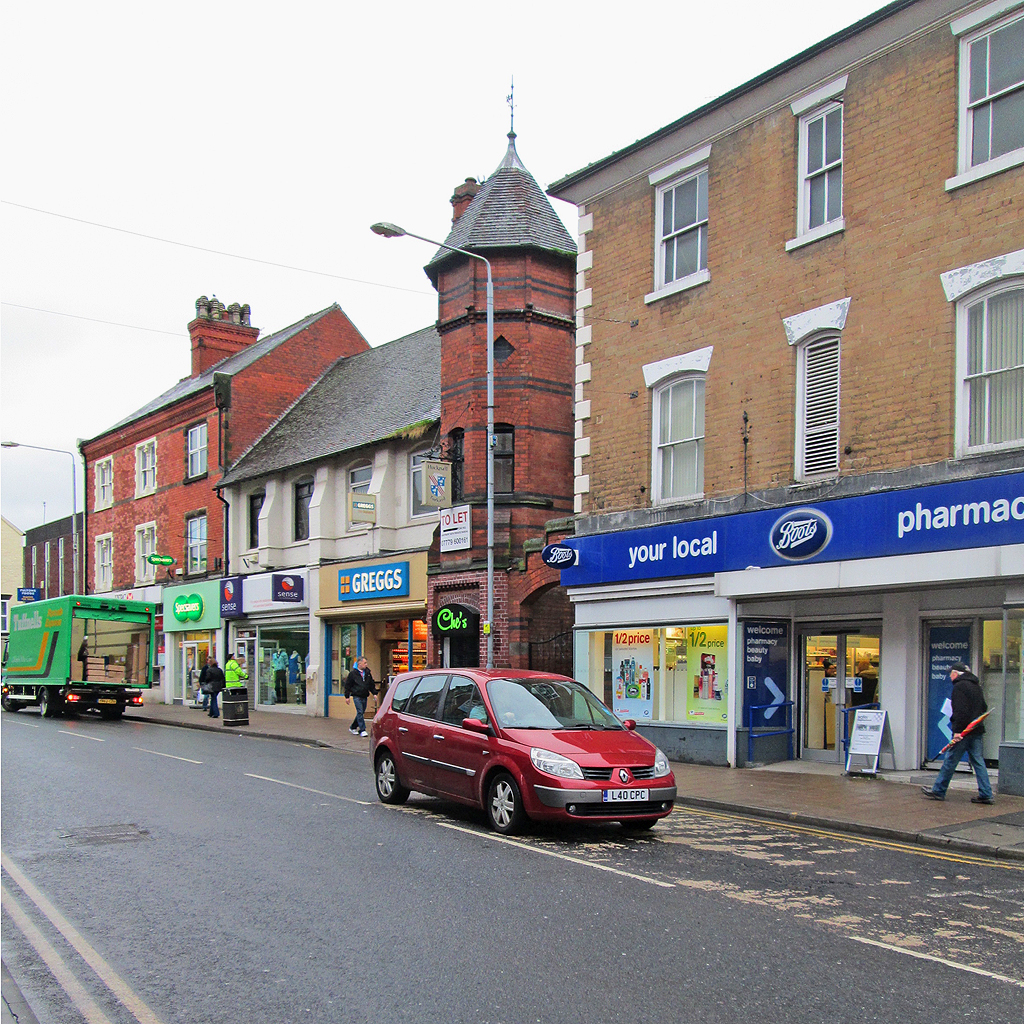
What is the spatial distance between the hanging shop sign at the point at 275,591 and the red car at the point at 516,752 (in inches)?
Answer: 698

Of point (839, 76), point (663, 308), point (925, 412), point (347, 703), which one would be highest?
point (839, 76)

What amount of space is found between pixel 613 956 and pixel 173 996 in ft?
7.89

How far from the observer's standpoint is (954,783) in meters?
13.2

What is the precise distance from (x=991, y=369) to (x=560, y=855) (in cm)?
818

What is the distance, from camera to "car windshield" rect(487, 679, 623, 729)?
1054 centimetres

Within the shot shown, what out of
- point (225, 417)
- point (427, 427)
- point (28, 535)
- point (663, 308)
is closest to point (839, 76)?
point (663, 308)

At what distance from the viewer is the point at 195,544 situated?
119 ft

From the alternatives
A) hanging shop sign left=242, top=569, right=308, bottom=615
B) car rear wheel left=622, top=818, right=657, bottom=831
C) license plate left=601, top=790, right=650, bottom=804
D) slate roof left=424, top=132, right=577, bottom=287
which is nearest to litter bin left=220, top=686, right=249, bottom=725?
hanging shop sign left=242, top=569, right=308, bottom=615

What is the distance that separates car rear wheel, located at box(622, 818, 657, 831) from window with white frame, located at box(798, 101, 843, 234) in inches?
353

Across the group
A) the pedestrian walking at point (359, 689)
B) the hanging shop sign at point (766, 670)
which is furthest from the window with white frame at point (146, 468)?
the hanging shop sign at point (766, 670)

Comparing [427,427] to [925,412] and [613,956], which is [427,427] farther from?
[613,956]

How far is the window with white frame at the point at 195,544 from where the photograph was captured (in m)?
35.6

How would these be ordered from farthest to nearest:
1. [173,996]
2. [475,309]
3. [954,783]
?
[475,309] → [954,783] → [173,996]

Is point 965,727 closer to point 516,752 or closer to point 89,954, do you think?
point 516,752
